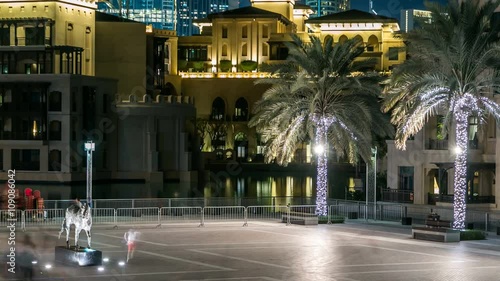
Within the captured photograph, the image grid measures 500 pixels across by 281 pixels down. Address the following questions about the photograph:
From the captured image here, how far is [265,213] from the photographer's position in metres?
47.9

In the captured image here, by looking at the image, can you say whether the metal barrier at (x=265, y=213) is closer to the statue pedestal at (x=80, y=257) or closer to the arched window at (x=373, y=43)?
the statue pedestal at (x=80, y=257)

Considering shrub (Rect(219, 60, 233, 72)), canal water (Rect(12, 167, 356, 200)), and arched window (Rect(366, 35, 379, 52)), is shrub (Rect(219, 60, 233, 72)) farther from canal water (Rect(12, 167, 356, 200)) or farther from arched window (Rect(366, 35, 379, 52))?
canal water (Rect(12, 167, 356, 200))

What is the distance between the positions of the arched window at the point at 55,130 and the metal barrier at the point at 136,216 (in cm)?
4883

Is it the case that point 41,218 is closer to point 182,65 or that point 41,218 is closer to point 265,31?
point 265,31

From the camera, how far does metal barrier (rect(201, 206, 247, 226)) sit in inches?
1797

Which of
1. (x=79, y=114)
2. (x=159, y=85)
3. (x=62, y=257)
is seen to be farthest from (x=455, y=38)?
(x=159, y=85)

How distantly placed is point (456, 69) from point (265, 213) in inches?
516

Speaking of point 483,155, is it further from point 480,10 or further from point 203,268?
point 203,268

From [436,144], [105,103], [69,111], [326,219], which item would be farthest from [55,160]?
[326,219]

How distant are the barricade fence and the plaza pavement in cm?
158

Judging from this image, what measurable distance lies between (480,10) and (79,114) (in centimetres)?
6001

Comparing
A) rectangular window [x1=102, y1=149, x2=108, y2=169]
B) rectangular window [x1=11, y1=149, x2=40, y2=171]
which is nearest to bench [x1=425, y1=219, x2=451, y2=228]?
rectangular window [x1=11, y1=149, x2=40, y2=171]

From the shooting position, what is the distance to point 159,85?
124312 mm

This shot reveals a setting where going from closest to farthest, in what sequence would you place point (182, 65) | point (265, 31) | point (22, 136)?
point (22, 136)
point (265, 31)
point (182, 65)
